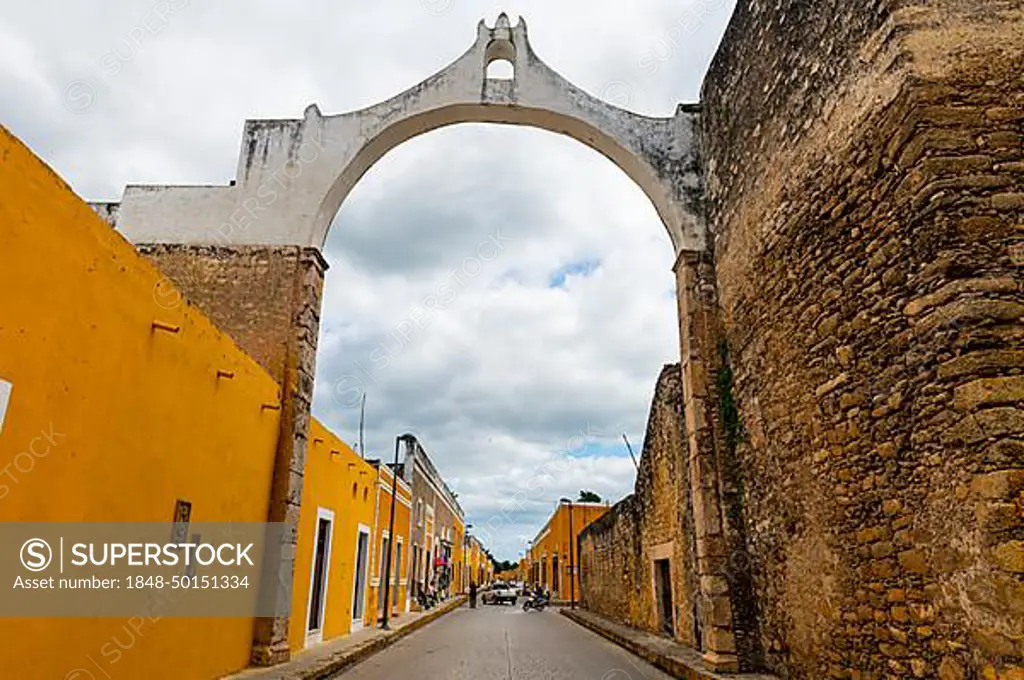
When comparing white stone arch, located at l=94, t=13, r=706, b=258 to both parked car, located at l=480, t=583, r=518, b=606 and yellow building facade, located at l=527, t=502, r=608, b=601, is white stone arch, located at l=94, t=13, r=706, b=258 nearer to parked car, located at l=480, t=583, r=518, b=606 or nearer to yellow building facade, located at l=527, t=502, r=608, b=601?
yellow building facade, located at l=527, t=502, r=608, b=601

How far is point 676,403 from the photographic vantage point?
404 inches

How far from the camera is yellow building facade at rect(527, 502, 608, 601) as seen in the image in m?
30.9

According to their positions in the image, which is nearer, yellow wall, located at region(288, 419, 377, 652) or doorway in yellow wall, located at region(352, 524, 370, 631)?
yellow wall, located at region(288, 419, 377, 652)

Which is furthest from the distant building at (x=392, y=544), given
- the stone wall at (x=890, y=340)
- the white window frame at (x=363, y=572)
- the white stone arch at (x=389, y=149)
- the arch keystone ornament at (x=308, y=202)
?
the stone wall at (x=890, y=340)

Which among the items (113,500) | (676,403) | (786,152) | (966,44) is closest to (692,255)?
(786,152)

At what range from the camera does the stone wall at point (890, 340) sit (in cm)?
351

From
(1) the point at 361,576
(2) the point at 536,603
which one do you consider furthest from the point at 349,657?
(2) the point at 536,603

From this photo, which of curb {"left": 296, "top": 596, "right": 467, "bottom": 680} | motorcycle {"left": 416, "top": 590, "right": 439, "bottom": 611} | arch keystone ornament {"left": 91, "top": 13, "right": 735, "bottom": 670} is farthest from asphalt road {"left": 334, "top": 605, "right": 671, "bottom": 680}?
motorcycle {"left": 416, "top": 590, "right": 439, "bottom": 611}

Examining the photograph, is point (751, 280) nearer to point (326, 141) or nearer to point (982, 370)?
point (982, 370)

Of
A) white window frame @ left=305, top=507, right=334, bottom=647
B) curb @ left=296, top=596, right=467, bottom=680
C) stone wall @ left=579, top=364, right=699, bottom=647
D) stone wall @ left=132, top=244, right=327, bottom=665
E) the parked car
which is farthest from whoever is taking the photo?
the parked car

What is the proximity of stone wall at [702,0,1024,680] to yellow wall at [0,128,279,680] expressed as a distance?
4745 millimetres

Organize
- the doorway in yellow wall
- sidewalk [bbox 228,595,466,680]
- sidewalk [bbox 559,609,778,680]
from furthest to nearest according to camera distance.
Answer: the doorway in yellow wall < sidewalk [bbox 559,609,778,680] < sidewalk [bbox 228,595,466,680]

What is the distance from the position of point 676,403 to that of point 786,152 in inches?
200

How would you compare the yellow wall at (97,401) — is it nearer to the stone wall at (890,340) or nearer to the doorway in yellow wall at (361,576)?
the stone wall at (890,340)
